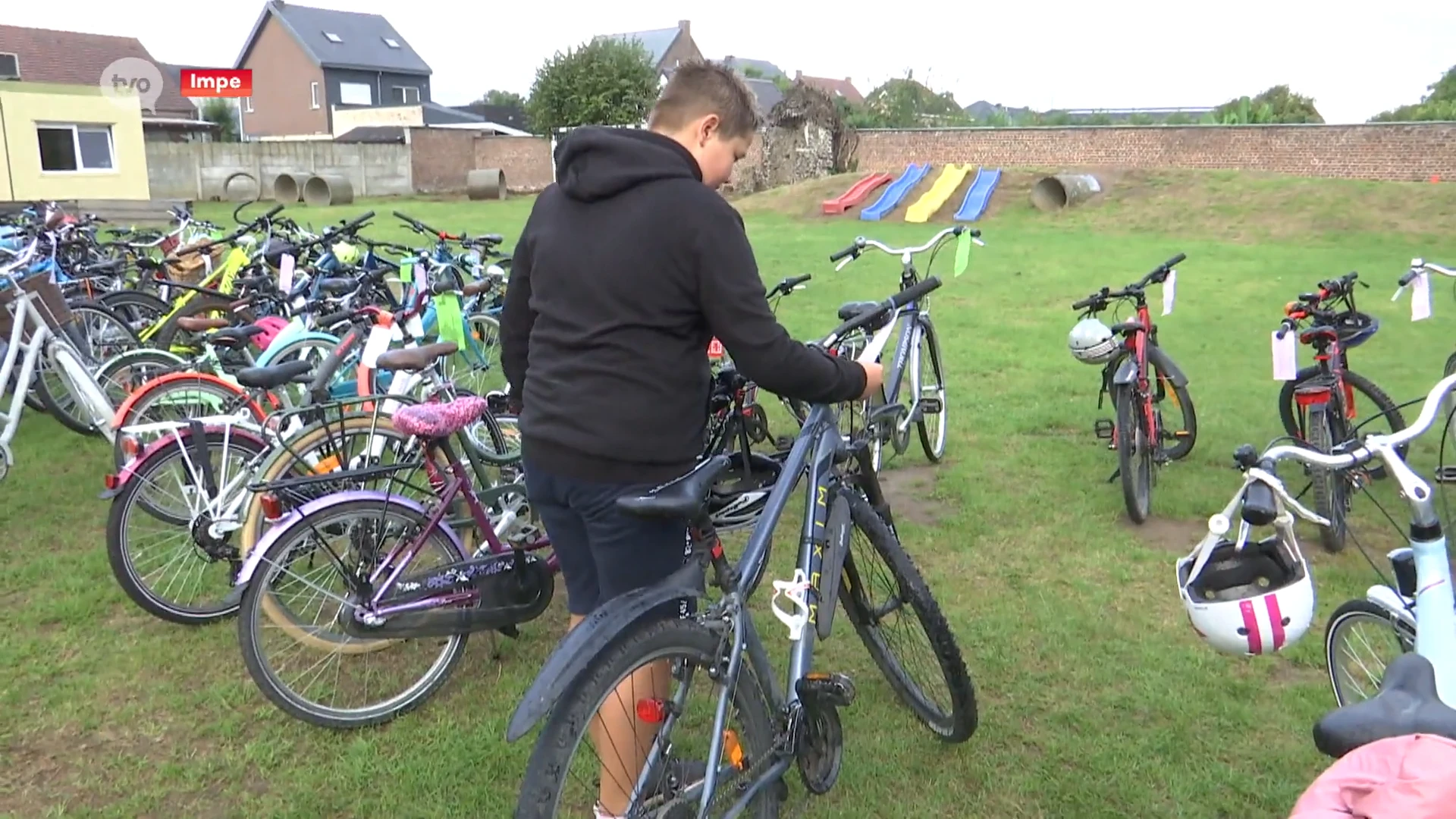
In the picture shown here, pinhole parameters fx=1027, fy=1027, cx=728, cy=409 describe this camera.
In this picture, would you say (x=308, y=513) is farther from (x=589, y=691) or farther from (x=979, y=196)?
(x=979, y=196)

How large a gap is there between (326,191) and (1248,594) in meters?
29.1

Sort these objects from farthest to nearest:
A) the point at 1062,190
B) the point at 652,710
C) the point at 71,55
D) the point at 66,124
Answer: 1. the point at 71,55
2. the point at 66,124
3. the point at 1062,190
4. the point at 652,710

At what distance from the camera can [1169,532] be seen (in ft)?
15.4

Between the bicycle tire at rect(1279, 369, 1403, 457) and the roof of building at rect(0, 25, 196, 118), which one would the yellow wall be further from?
the bicycle tire at rect(1279, 369, 1403, 457)

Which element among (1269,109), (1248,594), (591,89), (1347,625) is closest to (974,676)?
(1347,625)

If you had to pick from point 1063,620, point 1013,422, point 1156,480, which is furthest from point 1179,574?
point 1013,422

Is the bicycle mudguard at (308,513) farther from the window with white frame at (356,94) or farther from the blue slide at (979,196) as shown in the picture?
the window with white frame at (356,94)

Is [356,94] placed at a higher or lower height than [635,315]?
higher

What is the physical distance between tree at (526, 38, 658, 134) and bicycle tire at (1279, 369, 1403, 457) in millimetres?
32436

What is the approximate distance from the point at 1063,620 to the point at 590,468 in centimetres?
235

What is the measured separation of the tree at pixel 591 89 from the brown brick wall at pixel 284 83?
16.2 m

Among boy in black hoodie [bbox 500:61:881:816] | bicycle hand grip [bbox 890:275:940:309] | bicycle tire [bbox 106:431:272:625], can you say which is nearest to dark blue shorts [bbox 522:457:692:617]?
boy in black hoodie [bbox 500:61:881:816]

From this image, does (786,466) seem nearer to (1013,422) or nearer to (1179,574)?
(1179,574)

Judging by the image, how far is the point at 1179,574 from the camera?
2287mm
